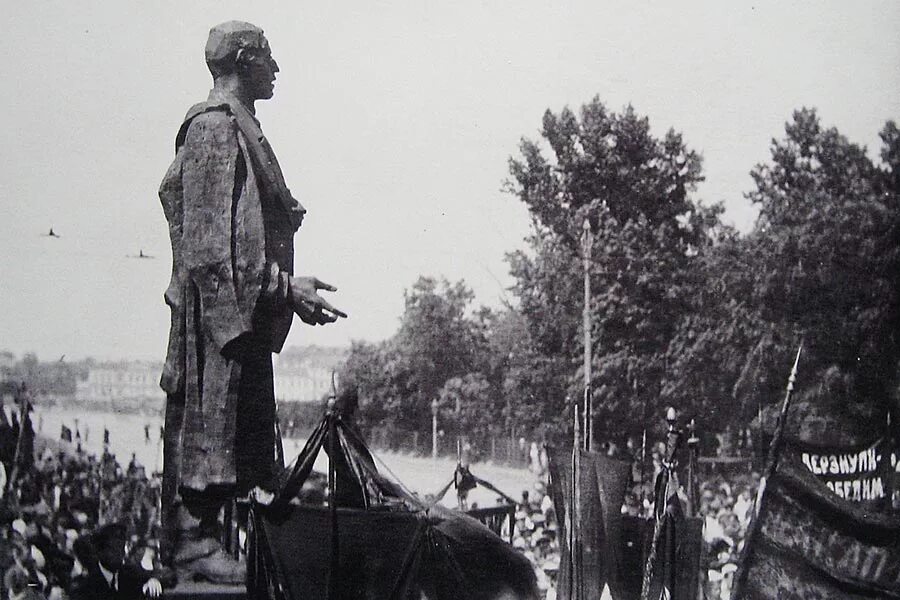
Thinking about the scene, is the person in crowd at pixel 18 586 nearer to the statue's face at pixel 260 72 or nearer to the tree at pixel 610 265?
the statue's face at pixel 260 72

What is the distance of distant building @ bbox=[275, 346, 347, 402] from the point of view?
811 cm

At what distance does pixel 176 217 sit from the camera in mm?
3613

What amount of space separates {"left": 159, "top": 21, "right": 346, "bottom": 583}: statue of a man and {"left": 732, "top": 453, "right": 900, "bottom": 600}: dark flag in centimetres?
276

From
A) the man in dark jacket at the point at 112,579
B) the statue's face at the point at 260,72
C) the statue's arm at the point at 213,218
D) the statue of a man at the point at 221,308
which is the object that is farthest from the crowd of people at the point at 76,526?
the statue's face at the point at 260,72

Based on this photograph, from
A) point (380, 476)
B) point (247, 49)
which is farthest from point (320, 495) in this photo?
point (247, 49)

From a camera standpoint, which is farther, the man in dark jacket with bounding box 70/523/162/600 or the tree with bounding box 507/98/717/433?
the tree with bounding box 507/98/717/433

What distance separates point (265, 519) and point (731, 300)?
12529 mm

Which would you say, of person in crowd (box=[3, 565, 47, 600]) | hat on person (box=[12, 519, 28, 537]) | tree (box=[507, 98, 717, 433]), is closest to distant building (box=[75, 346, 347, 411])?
hat on person (box=[12, 519, 28, 537])

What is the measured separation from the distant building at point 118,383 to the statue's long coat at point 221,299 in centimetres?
384

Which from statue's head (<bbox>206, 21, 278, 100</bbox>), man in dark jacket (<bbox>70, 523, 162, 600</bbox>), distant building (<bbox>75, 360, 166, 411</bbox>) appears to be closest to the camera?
statue's head (<bbox>206, 21, 278, 100</bbox>)

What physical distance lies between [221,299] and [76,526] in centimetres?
403

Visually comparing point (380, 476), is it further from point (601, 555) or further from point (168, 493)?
point (601, 555)

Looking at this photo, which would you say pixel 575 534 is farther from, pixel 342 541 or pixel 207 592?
pixel 207 592

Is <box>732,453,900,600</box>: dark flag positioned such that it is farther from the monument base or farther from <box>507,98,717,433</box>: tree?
<box>507,98,717,433</box>: tree
